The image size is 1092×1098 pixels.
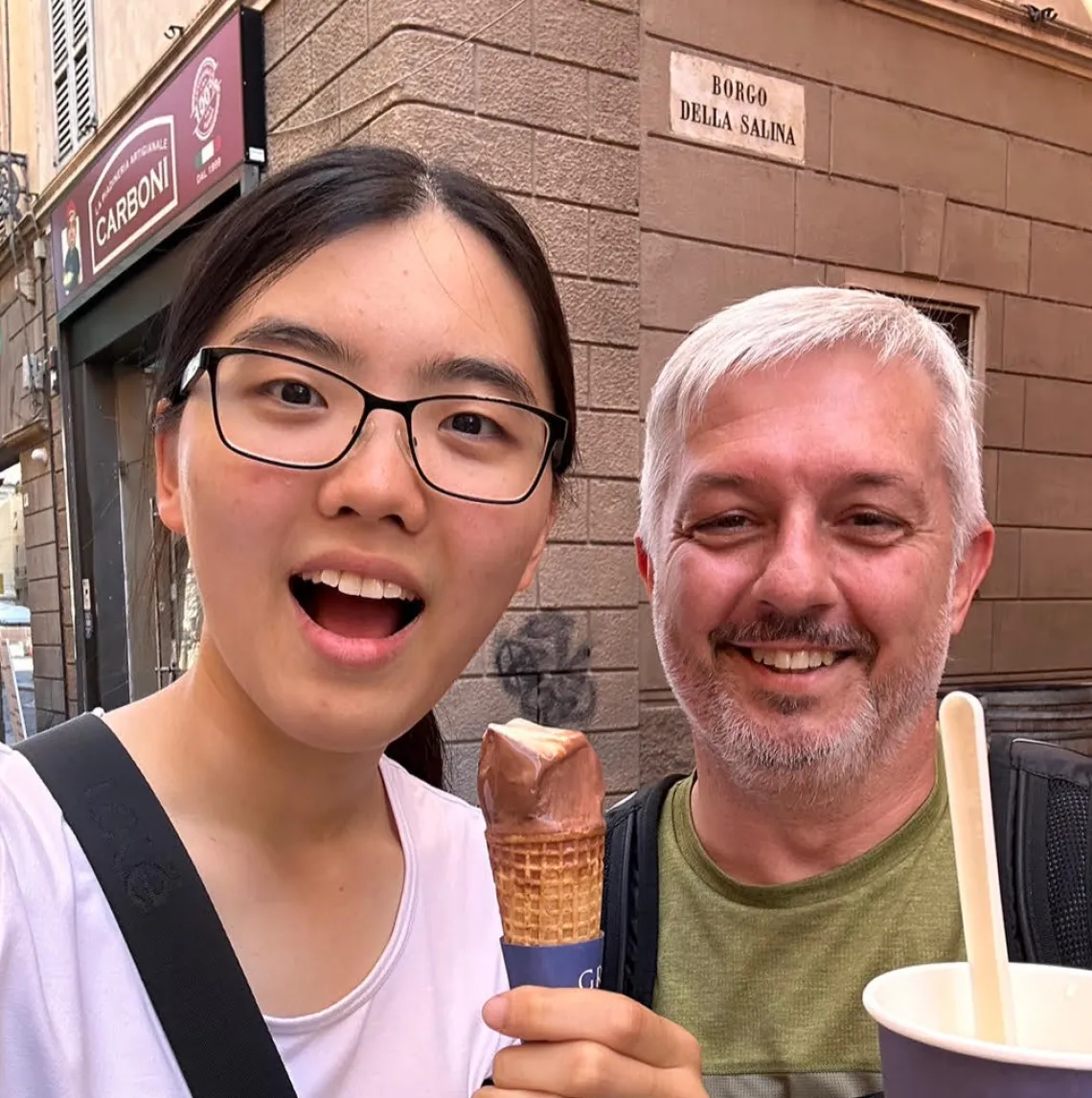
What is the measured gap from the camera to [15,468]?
11180 mm

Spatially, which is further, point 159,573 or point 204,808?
point 159,573

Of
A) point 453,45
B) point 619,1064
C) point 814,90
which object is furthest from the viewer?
point 814,90

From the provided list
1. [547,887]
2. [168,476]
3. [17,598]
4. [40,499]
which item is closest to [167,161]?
[40,499]

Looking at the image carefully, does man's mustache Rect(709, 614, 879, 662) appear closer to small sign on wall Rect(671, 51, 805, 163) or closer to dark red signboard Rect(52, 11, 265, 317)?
small sign on wall Rect(671, 51, 805, 163)

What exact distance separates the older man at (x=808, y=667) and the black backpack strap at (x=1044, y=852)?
153 mm

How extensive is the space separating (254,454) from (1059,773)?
4.45ft

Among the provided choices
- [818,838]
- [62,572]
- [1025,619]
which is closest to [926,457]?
[818,838]

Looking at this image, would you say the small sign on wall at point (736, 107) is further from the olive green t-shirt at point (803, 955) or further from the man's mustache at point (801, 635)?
the olive green t-shirt at point (803, 955)

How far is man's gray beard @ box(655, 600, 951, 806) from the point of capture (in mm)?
1717

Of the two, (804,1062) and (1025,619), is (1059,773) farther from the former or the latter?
(1025,619)

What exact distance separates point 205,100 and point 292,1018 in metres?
5.77

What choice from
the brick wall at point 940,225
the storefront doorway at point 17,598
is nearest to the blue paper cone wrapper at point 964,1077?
the brick wall at point 940,225

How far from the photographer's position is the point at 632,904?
1783 millimetres

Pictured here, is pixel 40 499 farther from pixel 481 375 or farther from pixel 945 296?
pixel 481 375
